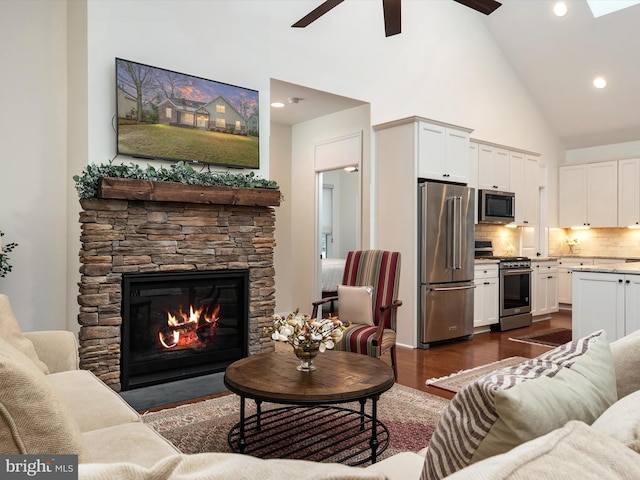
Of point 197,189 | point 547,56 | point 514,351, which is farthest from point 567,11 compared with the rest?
point 197,189

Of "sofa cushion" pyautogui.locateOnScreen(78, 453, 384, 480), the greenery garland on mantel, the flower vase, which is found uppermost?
the greenery garland on mantel

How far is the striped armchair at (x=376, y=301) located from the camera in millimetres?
3713

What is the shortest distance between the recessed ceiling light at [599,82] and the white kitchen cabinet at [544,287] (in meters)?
2.74

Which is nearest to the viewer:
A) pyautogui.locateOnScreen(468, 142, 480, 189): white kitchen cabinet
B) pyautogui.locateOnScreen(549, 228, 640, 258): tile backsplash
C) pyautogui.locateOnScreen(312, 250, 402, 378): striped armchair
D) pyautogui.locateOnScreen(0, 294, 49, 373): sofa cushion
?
pyautogui.locateOnScreen(0, 294, 49, 373): sofa cushion

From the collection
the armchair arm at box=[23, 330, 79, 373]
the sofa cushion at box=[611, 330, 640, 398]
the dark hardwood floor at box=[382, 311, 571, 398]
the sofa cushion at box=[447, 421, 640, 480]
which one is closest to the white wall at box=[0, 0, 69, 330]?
the armchair arm at box=[23, 330, 79, 373]

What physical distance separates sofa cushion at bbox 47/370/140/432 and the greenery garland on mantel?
1.47m

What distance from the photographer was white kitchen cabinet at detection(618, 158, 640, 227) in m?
7.53

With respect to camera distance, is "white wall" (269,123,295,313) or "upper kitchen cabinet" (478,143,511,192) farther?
"upper kitchen cabinet" (478,143,511,192)

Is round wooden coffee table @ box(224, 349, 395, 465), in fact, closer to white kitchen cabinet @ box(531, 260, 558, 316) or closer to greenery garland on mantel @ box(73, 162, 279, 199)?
greenery garland on mantel @ box(73, 162, 279, 199)

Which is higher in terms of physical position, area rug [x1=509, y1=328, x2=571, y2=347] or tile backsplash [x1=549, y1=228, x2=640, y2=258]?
tile backsplash [x1=549, y1=228, x2=640, y2=258]

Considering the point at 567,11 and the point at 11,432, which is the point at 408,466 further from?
the point at 567,11

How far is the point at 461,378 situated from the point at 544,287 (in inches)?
157

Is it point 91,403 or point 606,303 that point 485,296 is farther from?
point 91,403

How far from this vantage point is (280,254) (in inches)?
Result: 263
